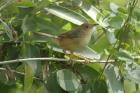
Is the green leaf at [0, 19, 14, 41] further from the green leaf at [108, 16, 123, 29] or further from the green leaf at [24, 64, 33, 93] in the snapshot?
the green leaf at [108, 16, 123, 29]

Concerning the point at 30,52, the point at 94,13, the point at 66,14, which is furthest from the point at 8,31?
the point at 94,13

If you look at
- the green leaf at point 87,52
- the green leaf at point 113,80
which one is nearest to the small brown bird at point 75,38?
the green leaf at point 87,52

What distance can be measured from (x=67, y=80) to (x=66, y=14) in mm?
197

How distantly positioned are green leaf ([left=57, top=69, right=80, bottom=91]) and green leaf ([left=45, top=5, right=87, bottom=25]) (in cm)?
15

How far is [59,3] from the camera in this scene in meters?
1.41

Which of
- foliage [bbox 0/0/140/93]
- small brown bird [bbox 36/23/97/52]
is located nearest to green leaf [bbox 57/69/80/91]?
foliage [bbox 0/0/140/93]

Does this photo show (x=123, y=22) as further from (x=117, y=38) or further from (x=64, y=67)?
(x=64, y=67)

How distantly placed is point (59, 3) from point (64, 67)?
0.67ft

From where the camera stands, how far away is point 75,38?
4.51 ft

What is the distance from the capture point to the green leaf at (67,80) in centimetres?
122

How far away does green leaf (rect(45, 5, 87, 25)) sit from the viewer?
130 cm

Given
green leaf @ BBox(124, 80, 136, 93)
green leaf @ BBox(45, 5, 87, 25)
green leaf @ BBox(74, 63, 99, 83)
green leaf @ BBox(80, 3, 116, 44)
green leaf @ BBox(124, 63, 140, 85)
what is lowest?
green leaf @ BBox(124, 80, 136, 93)

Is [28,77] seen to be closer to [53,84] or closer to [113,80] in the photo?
[53,84]

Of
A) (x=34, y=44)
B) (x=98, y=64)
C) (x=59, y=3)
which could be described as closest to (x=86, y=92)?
(x=98, y=64)
